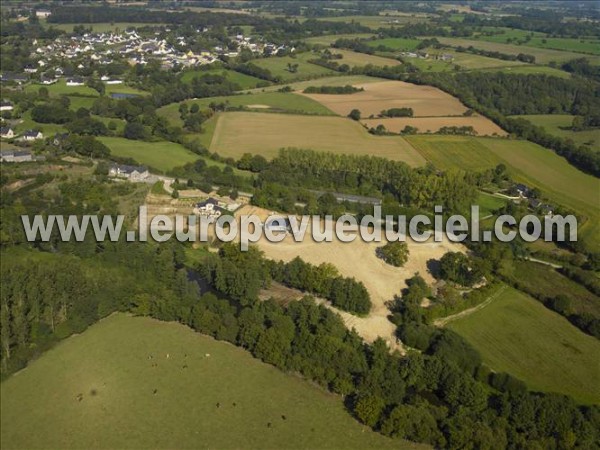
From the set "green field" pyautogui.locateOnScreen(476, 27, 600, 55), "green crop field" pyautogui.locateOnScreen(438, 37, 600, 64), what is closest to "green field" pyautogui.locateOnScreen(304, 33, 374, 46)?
"green crop field" pyautogui.locateOnScreen(438, 37, 600, 64)

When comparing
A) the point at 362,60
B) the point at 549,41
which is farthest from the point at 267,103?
the point at 549,41

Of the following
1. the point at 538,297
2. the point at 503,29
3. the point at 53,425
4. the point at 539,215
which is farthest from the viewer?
the point at 503,29

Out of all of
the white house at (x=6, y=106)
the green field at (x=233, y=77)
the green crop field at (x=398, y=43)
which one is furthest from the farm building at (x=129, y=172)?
the green crop field at (x=398, y=43)

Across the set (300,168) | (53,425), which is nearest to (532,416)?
(53,425)

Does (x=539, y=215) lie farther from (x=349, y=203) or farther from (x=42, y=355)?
(x=42, y=355)

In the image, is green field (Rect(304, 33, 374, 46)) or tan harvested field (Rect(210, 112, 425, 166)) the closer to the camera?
tan harvested field (Rect(210, 112, 425, 166))

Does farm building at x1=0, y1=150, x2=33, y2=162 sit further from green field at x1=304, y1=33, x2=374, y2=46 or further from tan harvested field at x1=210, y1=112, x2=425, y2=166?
green field at x1=304, y1=33, x2=374, y2=46
